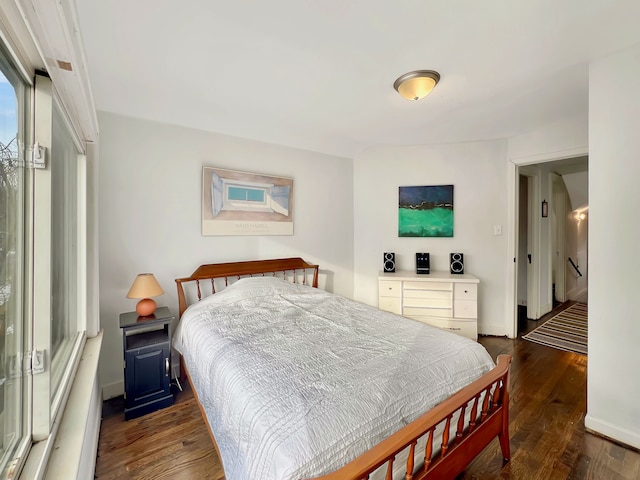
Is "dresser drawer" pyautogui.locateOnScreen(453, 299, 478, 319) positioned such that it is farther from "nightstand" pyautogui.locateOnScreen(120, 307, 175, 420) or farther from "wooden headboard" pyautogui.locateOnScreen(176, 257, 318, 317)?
"nightstand" pyautogui.locateOnScreen(120, 307, 175, 420)

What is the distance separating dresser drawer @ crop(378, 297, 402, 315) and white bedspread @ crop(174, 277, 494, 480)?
1.26 metres

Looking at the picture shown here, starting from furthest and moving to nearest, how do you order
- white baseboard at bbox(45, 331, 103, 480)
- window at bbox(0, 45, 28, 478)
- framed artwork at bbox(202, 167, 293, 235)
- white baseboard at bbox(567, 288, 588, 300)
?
white baseboard at bbox(567, 288, 588, 300), framed artwork at bbox(202, 167, 293, 235), white baseboard at bbox(45, 331, 103, 480), window at bbox(0, 45, 28, 478)

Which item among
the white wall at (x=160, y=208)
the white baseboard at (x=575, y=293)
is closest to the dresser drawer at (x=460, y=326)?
the white wall at (x=160, y=208)

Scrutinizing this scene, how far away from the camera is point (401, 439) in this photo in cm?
93

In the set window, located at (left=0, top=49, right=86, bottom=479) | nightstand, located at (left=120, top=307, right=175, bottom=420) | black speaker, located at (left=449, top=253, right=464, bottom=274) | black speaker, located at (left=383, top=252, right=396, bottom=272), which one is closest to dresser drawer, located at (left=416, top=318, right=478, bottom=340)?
black speaker, located at (left=449, top=253, right=464, bottom=274)

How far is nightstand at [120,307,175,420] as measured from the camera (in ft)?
6.52

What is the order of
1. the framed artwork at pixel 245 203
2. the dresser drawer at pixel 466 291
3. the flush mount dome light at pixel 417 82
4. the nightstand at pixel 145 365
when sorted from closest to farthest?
the flush mount dome light at pixel 417 82 < the nightstand at pixel 145 365 < the framed artwork at pixel 245 203 < the dresser drawer at pixel 466 291

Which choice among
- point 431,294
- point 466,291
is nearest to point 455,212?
point 466,291

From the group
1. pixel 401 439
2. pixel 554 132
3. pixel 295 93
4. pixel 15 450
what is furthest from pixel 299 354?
pixel 554 132

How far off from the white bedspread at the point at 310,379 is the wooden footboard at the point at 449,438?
0.28ft

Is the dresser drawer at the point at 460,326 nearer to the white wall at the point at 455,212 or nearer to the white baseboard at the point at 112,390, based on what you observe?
the white wall at the point at 455,212

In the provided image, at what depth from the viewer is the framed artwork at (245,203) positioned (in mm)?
2705

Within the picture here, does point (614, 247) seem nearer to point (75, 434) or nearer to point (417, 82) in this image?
point (417, 82)

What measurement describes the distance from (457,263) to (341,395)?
2813 mm
